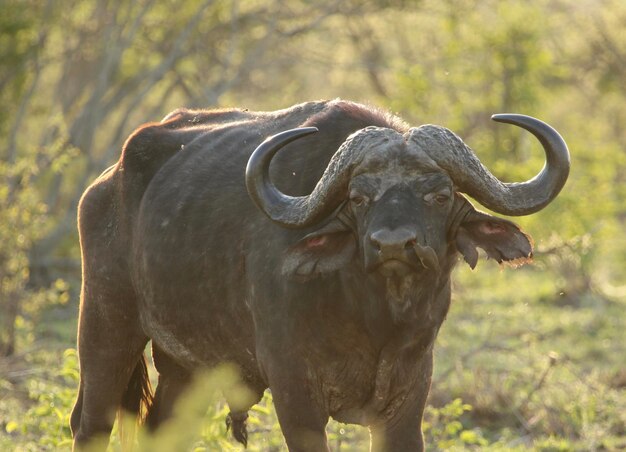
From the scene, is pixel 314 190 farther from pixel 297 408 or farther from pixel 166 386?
pixel 166 386

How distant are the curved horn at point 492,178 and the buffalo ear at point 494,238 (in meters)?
0.07

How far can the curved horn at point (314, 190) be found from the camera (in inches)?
187

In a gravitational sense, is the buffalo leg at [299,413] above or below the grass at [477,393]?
above

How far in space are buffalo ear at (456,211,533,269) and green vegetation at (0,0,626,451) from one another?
162 cm

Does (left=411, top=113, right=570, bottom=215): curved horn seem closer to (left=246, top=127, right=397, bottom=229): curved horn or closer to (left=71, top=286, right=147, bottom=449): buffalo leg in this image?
(left=246, top=127, right=397, bottom=229): curved horn

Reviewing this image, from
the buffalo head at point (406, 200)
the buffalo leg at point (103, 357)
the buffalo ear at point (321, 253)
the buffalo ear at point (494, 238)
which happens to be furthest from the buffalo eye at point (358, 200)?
the buffalo leg at point (103, 357)

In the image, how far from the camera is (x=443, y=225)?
4762mm

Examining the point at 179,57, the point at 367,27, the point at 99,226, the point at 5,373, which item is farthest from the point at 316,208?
the point at 367,27

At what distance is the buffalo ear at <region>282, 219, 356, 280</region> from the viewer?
4.89 metres

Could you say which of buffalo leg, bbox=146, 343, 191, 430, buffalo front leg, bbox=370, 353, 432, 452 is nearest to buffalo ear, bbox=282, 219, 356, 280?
buffalo front leg, bbox=370, 353, 432, 452

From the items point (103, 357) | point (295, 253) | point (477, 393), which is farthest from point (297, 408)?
point (477, 393)

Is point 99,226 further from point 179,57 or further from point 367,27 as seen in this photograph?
point 367,27

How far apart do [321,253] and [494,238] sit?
674 millimetres

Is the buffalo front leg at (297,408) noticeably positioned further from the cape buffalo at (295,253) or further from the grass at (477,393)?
the grass at (477,393)
